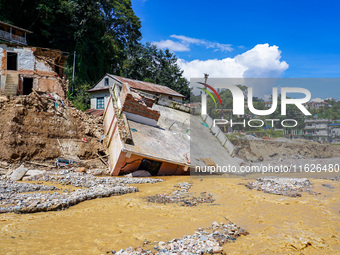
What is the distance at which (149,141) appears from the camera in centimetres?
1059

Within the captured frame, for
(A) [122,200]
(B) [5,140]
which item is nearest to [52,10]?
(B) [5,140]

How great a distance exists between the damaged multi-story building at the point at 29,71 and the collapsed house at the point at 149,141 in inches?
165

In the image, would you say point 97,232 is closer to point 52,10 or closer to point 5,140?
point 5,140

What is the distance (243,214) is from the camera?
208 inches

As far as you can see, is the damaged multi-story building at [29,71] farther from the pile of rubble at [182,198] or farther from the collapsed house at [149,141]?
the pile of rubble at [182,198]

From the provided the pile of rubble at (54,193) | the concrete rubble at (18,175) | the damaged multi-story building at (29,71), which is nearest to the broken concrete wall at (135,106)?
the pile of rubble at (54,193)

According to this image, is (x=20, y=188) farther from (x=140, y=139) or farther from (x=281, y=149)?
(x=281, y=149)

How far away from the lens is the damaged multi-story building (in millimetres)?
14062

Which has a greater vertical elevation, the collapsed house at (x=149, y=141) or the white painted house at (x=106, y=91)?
the white painted house at (x=106, y=91)

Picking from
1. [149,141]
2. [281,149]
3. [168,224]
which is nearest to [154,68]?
[281,149]

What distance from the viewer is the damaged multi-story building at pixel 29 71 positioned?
14.1 meters

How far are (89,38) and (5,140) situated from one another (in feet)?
65.1

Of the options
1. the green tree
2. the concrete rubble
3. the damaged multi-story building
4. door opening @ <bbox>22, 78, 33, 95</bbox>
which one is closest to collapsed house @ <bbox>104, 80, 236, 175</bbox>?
the concrete rubble

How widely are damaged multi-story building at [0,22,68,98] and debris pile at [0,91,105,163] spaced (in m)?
1.78
